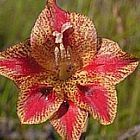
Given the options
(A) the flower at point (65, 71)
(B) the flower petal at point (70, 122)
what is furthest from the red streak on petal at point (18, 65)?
(B) the flower petal at point (70, 122)

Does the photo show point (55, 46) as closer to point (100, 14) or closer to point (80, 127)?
point (80, 127)

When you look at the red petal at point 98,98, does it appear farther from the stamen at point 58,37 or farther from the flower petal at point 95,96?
the stamen at point 58,37

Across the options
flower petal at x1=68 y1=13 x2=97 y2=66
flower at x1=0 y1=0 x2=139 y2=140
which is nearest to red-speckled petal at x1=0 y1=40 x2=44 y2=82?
flower at x1=0 y1=0 x2=139 y2=140

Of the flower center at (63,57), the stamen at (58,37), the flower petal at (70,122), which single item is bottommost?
the flower petal at (70,122)

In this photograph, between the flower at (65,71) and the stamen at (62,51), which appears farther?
the stamen at (62,51)

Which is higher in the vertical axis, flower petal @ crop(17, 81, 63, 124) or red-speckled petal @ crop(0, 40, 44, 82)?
red-speckled petal @ crop(0, 40, 44, 82)

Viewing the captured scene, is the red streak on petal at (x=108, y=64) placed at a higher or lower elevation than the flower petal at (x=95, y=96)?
higher

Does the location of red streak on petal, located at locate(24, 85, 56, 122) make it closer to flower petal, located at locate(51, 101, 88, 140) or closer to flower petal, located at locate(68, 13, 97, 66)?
flower petal, located at locate(51, 101, 88, 140)

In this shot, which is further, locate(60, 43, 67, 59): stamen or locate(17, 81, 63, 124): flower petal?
locate(60, 43, 67, 59): stamen
